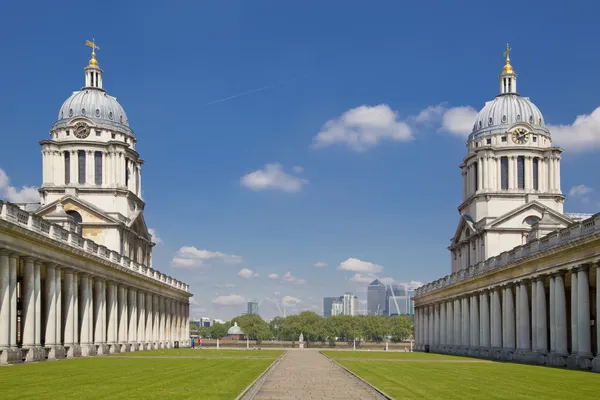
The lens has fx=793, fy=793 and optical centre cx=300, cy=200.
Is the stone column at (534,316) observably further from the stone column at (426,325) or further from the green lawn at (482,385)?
the stone column at (426,325)

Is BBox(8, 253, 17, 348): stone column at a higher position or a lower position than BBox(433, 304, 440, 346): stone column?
higher

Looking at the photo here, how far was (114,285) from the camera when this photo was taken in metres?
89.0

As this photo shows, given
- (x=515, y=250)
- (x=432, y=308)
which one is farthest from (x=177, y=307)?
(x=515, y=250)

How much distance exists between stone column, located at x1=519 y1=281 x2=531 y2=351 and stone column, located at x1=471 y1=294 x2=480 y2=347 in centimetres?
2012

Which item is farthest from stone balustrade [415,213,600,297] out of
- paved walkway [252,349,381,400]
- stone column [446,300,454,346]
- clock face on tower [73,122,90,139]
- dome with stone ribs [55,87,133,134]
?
clock face on tower [73,122,90,139]

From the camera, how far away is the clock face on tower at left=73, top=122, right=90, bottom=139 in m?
118

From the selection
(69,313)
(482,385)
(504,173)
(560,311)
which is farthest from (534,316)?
(504,173)

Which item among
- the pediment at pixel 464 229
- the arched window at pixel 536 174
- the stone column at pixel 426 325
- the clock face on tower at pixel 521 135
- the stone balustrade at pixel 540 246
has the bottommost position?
the stone column at pixel 426 325

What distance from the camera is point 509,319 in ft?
262

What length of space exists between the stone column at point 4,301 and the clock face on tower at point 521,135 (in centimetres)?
8407

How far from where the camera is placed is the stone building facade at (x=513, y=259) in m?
62.6

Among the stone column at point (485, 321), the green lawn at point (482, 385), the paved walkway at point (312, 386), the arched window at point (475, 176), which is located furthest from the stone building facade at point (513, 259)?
the paved walkway at point (312, 386)

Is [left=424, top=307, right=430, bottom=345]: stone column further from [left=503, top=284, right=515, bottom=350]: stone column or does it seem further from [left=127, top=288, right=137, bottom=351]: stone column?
[left=127, top=288, right=137, bottom=351]: stone column

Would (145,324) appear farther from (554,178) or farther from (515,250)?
(554,178)
